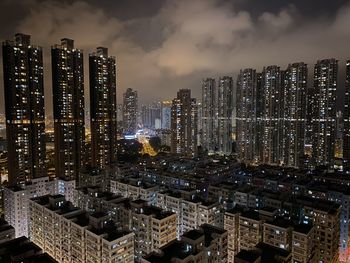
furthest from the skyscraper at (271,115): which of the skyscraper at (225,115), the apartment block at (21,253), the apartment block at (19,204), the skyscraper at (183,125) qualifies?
the apartment block at (21,253)

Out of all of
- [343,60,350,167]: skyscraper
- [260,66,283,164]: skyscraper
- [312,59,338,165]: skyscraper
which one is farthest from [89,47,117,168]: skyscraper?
[343,60,350,167]: skyscraper

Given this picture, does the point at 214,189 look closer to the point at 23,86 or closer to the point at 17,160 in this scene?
the point at 17,160

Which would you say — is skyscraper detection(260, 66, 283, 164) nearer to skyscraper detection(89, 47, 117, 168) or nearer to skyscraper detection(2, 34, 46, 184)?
skyscraper detection(89, 47, 117, 168)

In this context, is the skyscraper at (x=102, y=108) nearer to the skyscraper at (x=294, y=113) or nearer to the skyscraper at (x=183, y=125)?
the skyscraper at (x=183, y=125)

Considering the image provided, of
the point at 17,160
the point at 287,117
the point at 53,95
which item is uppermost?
the point at 53,95

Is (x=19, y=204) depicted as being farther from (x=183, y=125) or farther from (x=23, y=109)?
(x=183, y=125)

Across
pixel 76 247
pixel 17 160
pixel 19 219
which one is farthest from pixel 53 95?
pixel 76 247
